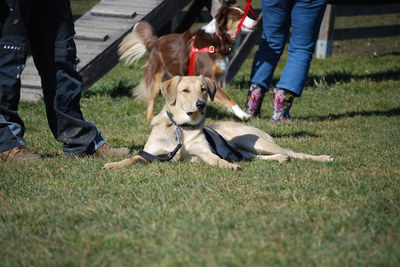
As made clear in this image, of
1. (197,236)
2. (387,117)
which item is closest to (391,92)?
(387,117)

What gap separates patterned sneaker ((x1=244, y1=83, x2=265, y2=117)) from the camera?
7.24m

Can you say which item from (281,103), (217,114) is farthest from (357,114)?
(217,114)

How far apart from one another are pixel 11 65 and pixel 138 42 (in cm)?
343

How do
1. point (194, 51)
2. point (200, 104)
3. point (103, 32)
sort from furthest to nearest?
point (103, 32)
point (194, 51)
point (200, 104)

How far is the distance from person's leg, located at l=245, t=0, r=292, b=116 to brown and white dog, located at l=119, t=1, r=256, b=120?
248mm

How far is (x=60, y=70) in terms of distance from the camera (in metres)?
5.10

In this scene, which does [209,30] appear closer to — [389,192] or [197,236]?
[389,192]

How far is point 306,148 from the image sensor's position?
5.77 m

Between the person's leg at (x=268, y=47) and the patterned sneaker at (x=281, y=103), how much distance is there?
295mm

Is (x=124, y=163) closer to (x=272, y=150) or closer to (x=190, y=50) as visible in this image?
(x=272, y=150)

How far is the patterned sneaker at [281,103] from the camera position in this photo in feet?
22.6

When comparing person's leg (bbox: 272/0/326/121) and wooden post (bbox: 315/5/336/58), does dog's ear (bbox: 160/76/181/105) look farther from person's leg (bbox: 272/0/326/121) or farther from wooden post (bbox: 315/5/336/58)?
wooden post (bbox: 315/5/336/58)

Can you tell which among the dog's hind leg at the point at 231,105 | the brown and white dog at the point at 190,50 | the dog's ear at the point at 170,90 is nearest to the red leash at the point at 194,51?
the brown and white dog at the point at 190,50

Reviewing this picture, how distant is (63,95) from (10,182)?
3.38 feet
